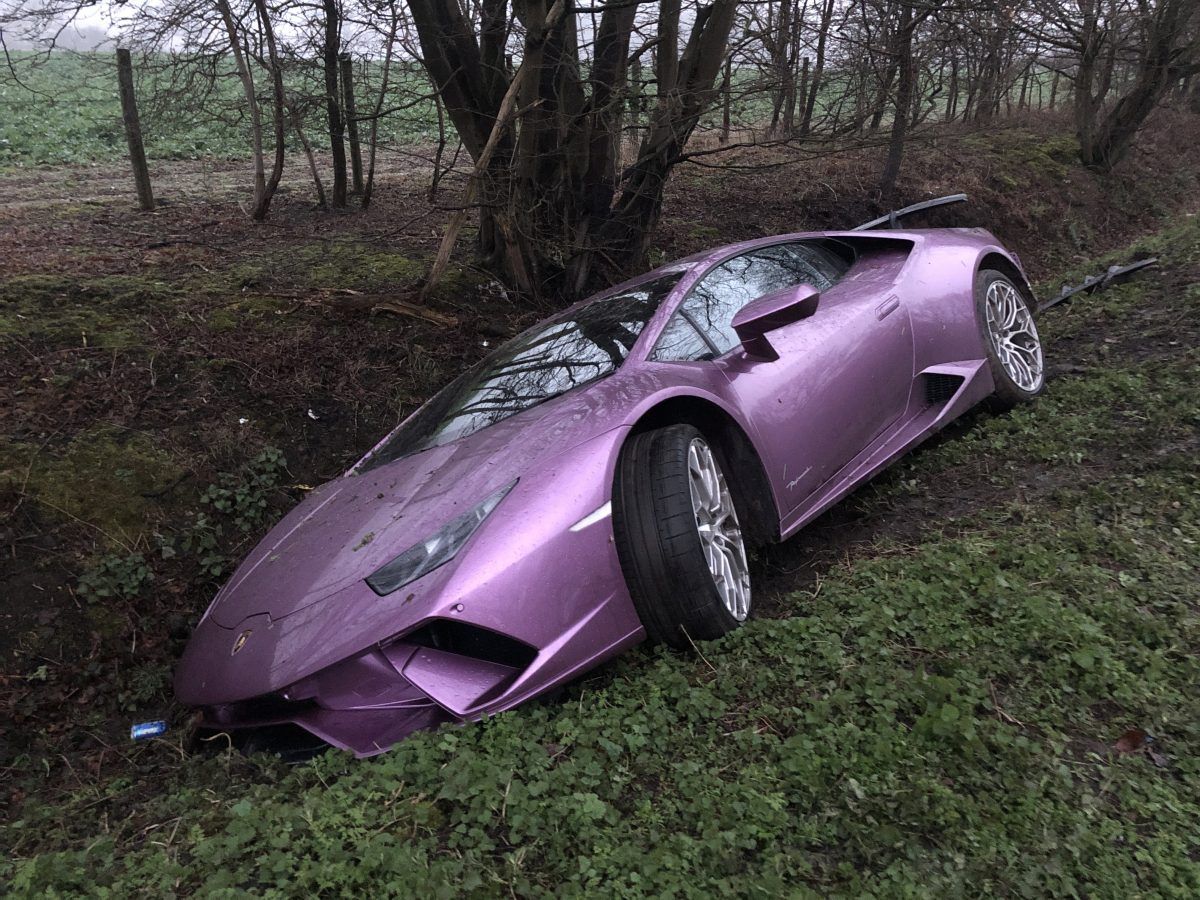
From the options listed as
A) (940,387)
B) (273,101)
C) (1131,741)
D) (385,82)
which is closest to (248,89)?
(273,101)

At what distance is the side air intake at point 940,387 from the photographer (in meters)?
4.09

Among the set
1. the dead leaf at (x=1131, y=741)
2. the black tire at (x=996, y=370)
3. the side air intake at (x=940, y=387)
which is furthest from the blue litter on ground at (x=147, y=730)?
the black tire at (x=996, y=370)

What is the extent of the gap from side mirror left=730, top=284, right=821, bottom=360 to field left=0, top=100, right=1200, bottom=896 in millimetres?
1009

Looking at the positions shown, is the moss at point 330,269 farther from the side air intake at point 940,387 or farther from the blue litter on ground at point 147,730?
the side air intake at point 940,387

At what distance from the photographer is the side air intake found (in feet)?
13.4

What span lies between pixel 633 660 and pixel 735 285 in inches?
78.1

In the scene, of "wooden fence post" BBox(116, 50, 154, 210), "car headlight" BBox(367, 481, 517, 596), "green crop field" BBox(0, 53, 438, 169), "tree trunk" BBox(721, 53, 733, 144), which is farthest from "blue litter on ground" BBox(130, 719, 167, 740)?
"wooden fence post" BBox(116, 50, 154, 210)

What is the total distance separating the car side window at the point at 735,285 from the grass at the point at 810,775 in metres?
1.15

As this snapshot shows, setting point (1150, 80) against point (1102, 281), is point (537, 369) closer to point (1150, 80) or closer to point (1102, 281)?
point (1102, 281)

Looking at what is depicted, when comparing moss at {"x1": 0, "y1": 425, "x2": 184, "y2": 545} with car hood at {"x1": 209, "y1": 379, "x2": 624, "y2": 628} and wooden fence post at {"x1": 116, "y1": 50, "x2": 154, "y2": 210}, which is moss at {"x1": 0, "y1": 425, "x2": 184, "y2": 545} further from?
wooden fence post at {"x1": 116, "y1": 50, "x2": 154, "y2": 210}

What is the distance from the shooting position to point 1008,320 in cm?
464

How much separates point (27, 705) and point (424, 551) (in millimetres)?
2015

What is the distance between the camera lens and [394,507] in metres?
2.97

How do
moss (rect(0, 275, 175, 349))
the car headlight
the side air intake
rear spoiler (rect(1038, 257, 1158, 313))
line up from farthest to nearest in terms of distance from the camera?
rear spoiler (rect(1038, 257, 1158, 313)) → moss (rect(0, 275, 175, 349)) → the side air intake → the car headlight
